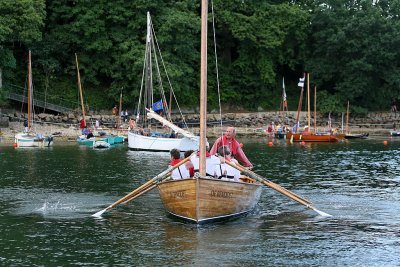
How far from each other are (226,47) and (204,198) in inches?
2479

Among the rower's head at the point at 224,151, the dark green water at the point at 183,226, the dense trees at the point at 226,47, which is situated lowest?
the dark green water at the point at 183,226

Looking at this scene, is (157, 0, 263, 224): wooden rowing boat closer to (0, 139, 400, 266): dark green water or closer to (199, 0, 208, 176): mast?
(199, 0, 208, 176): mast

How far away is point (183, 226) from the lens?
2128cm

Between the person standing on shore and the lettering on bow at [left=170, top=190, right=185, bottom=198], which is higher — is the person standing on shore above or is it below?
→ above

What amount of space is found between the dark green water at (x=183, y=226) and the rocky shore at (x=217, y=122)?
2701 centimetres

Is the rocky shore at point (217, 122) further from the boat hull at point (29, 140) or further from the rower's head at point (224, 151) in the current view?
the rower's head at point (224, 151)

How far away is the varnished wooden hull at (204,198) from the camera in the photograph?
67.3ft

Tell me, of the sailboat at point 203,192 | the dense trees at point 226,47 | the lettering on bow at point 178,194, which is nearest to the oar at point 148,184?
the sailboat at point 203,192

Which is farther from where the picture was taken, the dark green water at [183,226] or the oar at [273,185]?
the oar at [273,185]

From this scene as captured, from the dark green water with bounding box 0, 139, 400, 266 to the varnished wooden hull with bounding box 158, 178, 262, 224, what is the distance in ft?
1.18

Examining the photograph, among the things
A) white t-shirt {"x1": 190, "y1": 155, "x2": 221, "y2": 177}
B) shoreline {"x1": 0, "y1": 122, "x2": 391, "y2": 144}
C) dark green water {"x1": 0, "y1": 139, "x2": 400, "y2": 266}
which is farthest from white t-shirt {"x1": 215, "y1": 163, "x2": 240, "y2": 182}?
shoreline {"x1": 0, "y1": 122, "x2": 391, "y2": 144}

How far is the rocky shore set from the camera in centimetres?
6494

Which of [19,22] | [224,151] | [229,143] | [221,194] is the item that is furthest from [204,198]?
[19,22]

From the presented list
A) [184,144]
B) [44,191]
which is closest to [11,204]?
[44,191]
